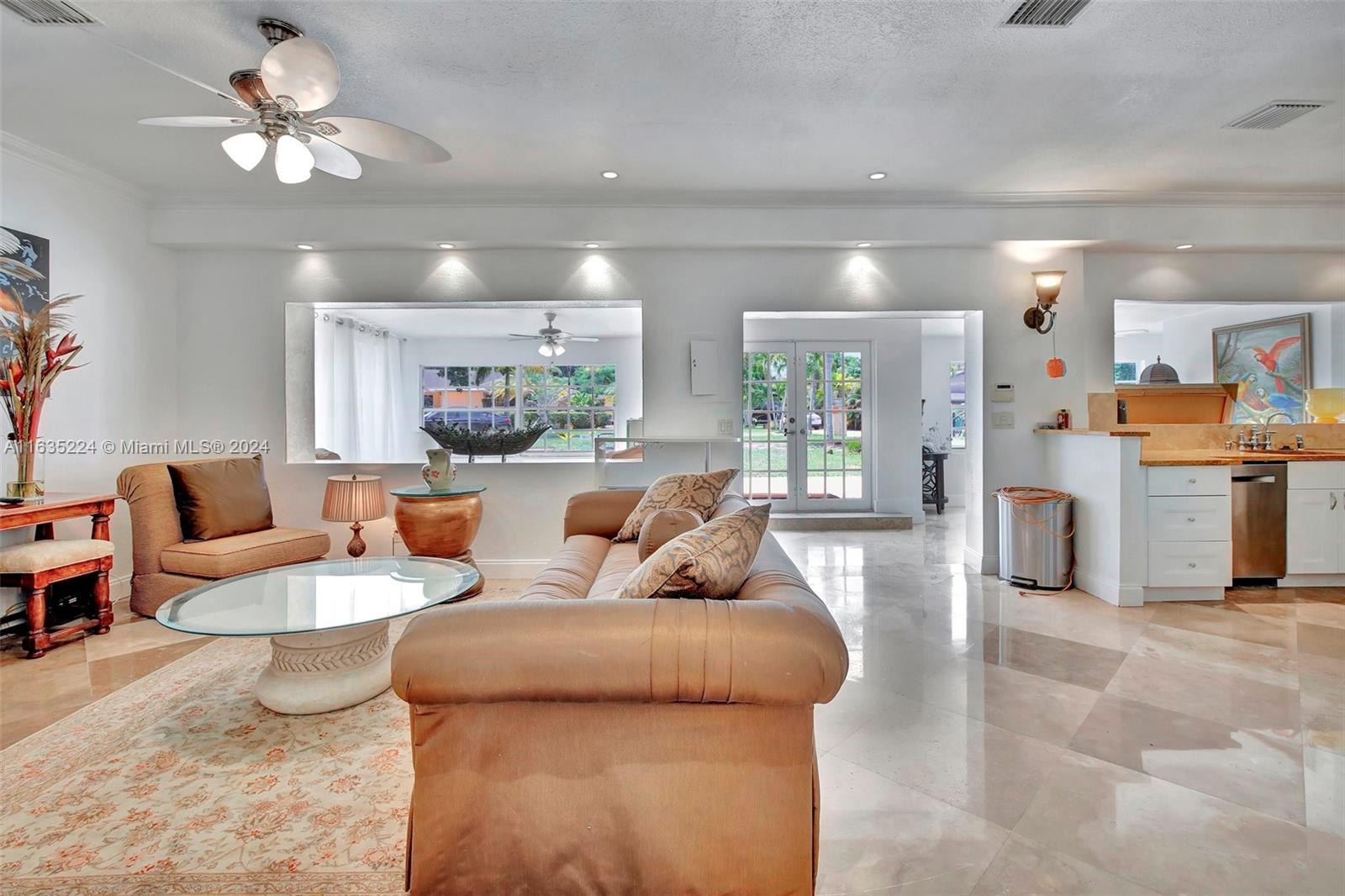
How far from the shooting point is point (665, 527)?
2076 mm

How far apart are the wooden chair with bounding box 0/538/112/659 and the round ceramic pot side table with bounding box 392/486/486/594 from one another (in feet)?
4.71

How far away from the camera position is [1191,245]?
4.30 metres

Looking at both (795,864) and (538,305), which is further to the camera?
(538,305)

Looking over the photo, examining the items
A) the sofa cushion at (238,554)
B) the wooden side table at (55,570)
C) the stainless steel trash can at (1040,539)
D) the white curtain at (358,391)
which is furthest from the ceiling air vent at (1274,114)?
the wooden side table at (55,570)

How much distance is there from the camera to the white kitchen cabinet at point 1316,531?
386 centimetres

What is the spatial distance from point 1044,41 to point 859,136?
957 mm

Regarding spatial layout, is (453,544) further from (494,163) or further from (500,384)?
(500,384)

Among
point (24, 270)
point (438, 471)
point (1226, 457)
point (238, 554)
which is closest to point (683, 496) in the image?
point (438, 471)

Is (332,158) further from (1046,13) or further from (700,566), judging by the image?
(1046,13)

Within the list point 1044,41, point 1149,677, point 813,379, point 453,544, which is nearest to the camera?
point 1044,41

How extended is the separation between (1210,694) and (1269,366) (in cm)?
362

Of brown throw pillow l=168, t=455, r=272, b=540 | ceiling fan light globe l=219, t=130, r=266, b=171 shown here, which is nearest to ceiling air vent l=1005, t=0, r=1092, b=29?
ceiling fan light globe l=219, t=130, r=266, b=171

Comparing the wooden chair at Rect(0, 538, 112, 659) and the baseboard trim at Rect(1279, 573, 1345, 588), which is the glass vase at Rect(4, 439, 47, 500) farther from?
the baseboard trim at Rect(1279, 573, 1345, 588)

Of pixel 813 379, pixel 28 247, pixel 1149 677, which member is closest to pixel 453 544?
pixel 28 247
